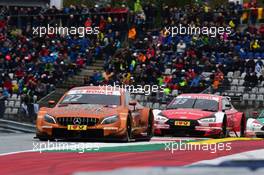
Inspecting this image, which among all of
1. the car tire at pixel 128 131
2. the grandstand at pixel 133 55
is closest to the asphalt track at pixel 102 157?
the car tire at pixel 128 131

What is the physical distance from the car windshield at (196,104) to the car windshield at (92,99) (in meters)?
4.70

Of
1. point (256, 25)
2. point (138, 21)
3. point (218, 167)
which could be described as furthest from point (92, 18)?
point (218, 167)

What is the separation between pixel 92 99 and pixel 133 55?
18232 millimetres

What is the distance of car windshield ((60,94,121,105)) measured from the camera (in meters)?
15.9

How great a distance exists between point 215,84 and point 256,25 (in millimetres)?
7990

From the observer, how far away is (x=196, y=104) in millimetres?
20484

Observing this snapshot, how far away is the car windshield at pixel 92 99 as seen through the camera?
627 inches

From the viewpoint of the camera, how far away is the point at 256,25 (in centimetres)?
3619

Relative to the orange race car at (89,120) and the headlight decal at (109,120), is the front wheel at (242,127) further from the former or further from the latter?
the headlight decal at (109,120)

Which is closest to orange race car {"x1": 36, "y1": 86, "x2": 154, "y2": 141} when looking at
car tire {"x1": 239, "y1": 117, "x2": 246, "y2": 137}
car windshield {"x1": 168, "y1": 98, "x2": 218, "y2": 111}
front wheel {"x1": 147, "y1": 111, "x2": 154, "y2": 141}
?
front wheel {"x1": 147, "y1": 111, "x2": 154, "y2": 141}

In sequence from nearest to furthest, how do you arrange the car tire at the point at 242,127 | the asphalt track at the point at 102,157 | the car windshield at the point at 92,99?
the asphalt track at the point at 102,157 < the car windshield at the point at 92,99 < the car tire at the point at 242,127

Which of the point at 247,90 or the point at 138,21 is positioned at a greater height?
the point at 138,21

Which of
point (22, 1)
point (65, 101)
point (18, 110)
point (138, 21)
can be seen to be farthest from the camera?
point (22, 1)

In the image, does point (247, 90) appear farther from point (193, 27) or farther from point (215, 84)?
point (193, 27)
